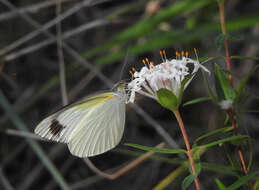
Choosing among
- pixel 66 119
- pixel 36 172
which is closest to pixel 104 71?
pixel 36 172

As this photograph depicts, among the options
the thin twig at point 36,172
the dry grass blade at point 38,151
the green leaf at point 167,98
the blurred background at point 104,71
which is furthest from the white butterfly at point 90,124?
the thin twig at point 36,172

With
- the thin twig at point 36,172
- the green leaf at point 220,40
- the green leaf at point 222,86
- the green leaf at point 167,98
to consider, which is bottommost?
the green leaf at point 222,86

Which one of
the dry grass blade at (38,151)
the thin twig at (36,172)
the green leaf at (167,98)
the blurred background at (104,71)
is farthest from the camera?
the thin twig at (36,172)

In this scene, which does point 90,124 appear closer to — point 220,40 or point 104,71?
point 220,40

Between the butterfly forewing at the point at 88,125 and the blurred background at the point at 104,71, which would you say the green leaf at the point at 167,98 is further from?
the blurred background at the point at 104,71

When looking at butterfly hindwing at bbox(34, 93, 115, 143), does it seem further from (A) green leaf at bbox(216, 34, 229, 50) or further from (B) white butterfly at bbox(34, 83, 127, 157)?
(A) green leaf at bbox(216, 34, 229, 50)

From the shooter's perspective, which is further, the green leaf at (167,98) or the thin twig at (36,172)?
the thin twig at (36,172)

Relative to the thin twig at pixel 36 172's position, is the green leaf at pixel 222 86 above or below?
below
